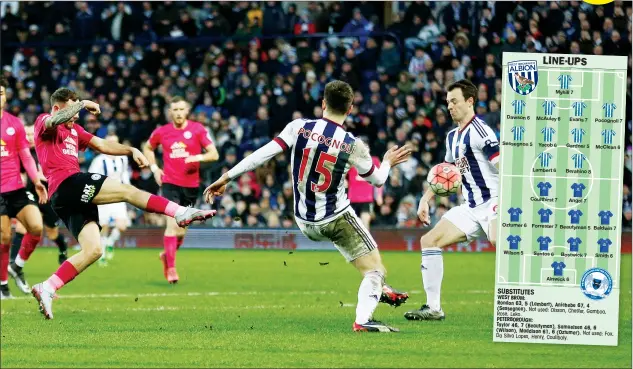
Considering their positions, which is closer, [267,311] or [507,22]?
[267,311]

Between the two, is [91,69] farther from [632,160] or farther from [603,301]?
[603,301]

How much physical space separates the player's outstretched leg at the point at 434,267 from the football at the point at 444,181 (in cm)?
56

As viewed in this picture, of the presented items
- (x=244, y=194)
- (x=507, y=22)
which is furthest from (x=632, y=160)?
(x=244, y=194)

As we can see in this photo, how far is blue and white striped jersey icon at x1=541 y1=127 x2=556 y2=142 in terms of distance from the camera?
8.07 m

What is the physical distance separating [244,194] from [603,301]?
15709 mm

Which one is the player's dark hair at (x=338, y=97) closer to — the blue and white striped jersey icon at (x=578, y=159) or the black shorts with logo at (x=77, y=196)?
the blue and white striped jersey icon at (x=578, y=159)

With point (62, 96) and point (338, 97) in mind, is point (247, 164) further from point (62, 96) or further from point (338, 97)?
point (62, 96)

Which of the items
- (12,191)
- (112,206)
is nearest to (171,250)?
(12,191)

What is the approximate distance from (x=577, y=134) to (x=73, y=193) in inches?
184

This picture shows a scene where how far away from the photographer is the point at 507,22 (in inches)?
929

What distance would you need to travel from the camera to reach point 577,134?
811cm

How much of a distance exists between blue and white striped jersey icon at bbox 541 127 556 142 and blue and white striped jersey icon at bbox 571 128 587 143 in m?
0.14

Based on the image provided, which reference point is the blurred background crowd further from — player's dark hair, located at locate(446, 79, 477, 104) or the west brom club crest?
the west brom club crest

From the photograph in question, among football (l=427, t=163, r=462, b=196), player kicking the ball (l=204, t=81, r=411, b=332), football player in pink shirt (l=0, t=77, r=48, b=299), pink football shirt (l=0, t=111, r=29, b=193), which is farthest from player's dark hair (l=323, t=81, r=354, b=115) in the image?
pink football shirt (l=0, t=111, r=29, b=193)
